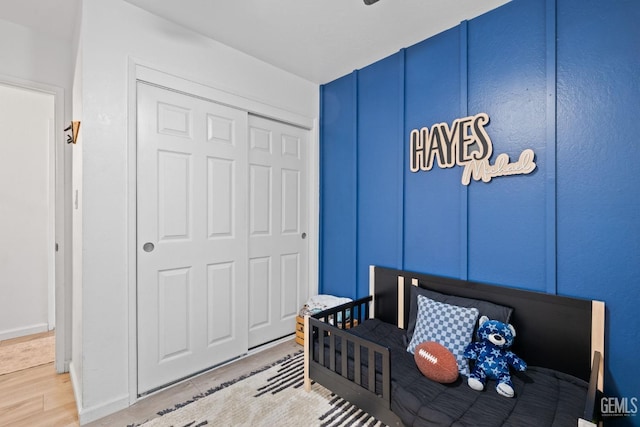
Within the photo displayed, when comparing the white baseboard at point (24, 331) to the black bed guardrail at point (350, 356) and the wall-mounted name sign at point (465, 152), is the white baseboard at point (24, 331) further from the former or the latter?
the wall-mounted name sign at point (465, 152)

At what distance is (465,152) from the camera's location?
80.0 inches

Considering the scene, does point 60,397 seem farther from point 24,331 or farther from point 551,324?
point 551,324

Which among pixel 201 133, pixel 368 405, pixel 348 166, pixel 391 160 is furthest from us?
pixel 348 166

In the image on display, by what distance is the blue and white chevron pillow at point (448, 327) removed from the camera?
5.53 feet

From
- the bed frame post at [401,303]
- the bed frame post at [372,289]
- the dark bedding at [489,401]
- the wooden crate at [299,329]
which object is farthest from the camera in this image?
the wooden crate at [299,329]

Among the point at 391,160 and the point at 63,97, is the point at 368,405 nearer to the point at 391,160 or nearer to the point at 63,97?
the point at 391,160

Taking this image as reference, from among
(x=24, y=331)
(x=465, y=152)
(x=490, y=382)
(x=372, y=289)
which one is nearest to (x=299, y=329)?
(x=372, y=289)

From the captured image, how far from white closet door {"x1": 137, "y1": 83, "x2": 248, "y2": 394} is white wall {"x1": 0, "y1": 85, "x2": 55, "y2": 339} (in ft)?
6.01

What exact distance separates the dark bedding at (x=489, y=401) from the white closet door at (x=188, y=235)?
145 cm

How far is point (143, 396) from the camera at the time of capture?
1.96 metres

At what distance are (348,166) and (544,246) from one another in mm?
1683

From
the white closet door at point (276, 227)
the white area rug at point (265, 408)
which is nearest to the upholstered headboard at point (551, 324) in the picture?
the white area rug at point (265, 408)

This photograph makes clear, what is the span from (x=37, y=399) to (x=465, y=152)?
336 cm

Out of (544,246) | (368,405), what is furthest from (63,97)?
(544,246)
